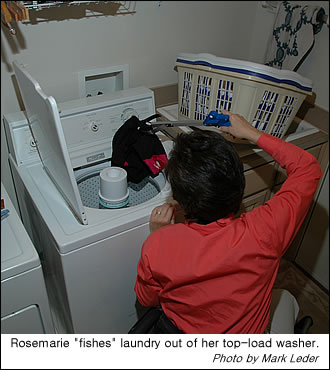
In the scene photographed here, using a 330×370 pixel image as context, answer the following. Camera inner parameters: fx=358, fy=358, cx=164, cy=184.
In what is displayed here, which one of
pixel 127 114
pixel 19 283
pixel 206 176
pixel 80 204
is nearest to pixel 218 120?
pixel 206 176

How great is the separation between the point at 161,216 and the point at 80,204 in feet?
1.06

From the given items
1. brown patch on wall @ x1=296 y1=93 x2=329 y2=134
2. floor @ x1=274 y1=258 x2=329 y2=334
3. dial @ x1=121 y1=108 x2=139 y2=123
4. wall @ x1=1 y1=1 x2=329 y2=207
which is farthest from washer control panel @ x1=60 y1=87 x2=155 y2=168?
floor @ x1=274 y1=258 x2=329 y2=334

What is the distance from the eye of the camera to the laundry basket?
4.80ft

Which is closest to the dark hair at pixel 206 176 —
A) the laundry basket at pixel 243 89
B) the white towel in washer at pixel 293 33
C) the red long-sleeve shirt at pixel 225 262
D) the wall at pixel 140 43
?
the red long-sleeve shirt at pixel 225 262

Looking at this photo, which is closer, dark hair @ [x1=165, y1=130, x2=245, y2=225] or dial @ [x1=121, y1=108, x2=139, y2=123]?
dark hair @ [x1=165, y1=130, x2=245, y2=225]

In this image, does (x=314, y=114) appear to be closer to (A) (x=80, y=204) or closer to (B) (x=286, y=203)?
(B) (x=286, y=203)

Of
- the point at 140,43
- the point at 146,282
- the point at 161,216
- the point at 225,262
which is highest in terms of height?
the point at 140,43

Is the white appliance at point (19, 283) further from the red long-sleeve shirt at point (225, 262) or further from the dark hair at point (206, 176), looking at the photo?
the dark hair at point (206, 176)

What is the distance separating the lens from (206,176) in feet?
3.68

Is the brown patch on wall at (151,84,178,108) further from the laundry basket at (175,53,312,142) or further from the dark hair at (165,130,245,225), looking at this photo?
the dark hair at (165,130,245,225)

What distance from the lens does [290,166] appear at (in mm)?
1326

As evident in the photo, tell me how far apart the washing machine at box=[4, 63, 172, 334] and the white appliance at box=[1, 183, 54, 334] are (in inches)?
4.5

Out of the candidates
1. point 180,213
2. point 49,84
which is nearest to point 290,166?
point 180,213

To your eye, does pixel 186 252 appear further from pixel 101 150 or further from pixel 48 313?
pixel 101 150
